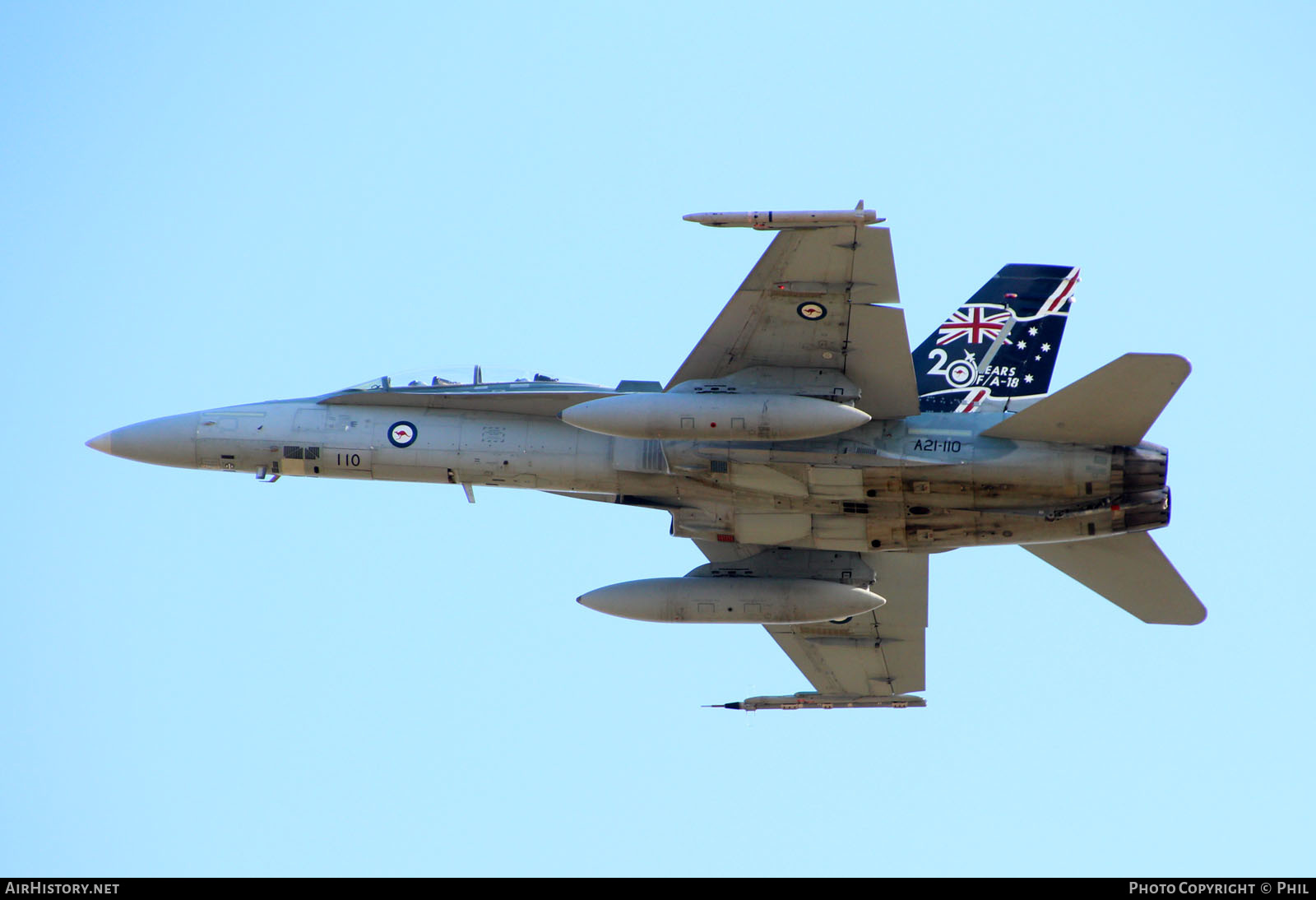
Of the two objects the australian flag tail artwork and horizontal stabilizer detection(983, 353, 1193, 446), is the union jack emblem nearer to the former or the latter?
the australian flag tail artwork

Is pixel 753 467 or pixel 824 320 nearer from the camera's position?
pixel 824 320

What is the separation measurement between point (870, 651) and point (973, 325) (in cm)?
592

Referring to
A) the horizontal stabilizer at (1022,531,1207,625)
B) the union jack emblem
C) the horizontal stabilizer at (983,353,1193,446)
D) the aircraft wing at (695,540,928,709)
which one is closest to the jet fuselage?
the horizontal stabilizer at (983,353,1193,446)

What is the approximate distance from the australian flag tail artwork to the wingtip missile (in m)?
6.19

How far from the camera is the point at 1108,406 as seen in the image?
2075 centimetres

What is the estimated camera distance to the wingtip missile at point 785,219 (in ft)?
63.7

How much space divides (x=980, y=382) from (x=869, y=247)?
5974 mm

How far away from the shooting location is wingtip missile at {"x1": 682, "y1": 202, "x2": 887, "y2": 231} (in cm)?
1942

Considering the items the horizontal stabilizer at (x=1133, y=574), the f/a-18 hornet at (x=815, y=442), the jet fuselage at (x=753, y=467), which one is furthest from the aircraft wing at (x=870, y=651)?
the jet fuselage at (x=753, y=467)

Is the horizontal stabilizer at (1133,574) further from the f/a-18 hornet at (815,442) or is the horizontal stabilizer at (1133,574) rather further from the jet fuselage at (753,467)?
the jet fuselage at (753,467)

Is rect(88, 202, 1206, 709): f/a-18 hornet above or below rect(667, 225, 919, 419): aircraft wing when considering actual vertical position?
below

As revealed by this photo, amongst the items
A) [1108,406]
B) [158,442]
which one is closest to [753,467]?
[1108,406]

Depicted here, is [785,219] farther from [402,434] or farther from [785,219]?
[402,434]
